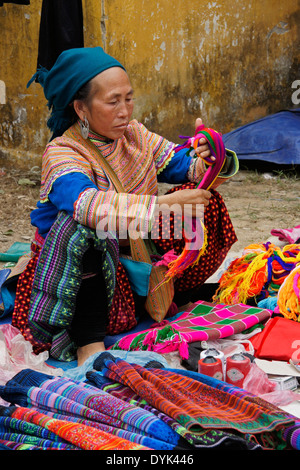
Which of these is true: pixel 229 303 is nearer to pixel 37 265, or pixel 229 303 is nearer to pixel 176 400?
pixel 37 265

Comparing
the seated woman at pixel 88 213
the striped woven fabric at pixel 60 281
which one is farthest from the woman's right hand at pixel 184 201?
the striped woven fabric at pixel 60 281

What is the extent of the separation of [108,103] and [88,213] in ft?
1.79

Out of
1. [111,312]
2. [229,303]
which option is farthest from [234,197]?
[111,312]

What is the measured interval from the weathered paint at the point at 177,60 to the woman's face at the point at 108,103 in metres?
3.19

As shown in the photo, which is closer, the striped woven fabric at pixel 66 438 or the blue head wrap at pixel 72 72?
the striped woven fabric at pixel 66 438

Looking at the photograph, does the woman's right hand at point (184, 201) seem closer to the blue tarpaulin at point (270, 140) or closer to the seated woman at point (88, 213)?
the seated woman at point (88, 213)

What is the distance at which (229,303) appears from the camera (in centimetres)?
306

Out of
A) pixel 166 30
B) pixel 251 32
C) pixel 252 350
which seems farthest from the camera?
pixel 251 32

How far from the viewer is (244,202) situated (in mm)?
5336

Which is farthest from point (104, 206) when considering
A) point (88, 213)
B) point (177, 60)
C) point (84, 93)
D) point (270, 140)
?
point (177, 60)

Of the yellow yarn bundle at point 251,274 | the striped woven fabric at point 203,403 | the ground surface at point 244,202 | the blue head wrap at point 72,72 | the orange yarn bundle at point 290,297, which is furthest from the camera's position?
the ground surface at point 244,202

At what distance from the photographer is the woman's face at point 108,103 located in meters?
2.65

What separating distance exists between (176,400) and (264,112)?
5.41m

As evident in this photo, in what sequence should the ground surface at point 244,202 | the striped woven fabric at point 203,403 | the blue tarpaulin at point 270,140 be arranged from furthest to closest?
the blue tarpaulin at point 270,140 → the ground surface at point 244,202 → the striped woven fabric at point 203,403
